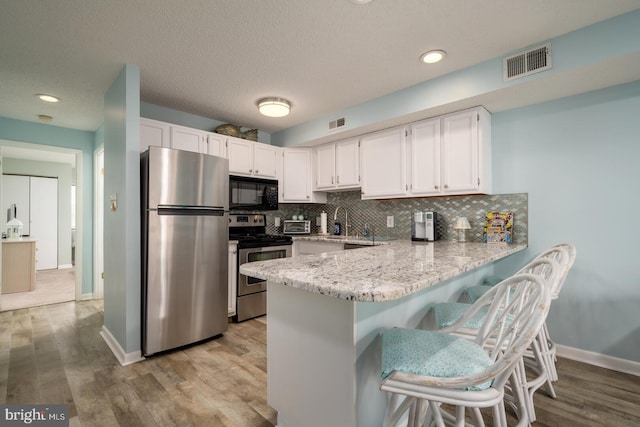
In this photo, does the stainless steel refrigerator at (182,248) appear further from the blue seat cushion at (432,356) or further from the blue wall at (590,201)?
the blue wall at (590,201)

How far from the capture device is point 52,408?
172 centimetres

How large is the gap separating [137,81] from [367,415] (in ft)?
9.48

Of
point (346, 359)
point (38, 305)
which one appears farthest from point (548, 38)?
point (38, 305)

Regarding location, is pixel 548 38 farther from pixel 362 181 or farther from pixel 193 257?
pixel 193 257

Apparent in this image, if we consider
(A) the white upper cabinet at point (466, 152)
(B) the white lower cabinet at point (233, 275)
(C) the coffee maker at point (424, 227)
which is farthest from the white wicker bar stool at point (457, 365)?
(B) the white lower cabinet at point (233, 275)

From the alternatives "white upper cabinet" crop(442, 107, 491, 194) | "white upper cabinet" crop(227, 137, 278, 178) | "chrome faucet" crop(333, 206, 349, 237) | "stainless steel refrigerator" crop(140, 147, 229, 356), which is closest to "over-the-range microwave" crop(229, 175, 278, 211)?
"white upper cabinet" crop(227, 137, 278, 178)

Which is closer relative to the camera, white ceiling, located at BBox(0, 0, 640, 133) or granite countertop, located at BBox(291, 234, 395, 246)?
white ceiling, located at BBox(0, 0, 640, 133)

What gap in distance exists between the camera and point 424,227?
306cm

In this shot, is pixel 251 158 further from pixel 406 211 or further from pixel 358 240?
pixel 406 211

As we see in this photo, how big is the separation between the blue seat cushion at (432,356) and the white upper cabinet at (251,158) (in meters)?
2.94

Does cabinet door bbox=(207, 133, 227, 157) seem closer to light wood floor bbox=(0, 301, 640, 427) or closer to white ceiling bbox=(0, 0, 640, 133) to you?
white ceiling bbox=(0, 0, 640, 133)

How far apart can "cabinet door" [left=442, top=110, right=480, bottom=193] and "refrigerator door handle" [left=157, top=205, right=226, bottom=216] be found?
219 centimetres

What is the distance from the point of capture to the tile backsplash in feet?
8.86

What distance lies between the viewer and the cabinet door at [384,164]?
10.2ft
